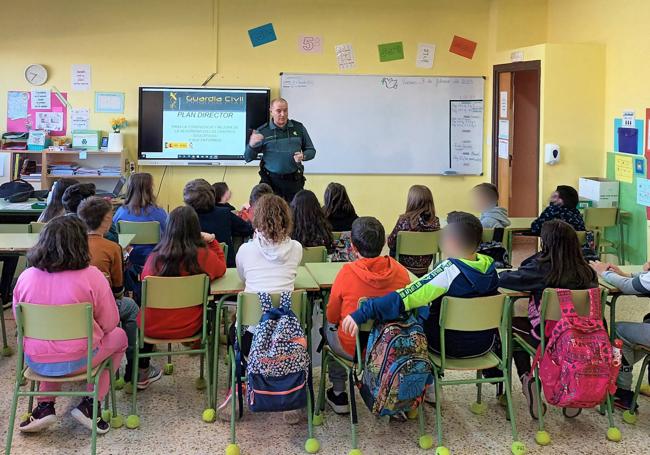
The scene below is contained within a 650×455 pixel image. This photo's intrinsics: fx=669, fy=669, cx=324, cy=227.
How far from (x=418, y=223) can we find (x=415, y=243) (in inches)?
6.3

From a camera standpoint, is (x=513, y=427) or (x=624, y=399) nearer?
(x=513, y=427)

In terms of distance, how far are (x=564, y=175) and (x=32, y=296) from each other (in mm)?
5534

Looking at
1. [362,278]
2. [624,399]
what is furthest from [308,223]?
[624,399]

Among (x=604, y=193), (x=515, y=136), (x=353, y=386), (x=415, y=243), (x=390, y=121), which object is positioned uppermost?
(x=390, y=121)

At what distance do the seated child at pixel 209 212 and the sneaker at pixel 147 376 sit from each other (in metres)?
1.00

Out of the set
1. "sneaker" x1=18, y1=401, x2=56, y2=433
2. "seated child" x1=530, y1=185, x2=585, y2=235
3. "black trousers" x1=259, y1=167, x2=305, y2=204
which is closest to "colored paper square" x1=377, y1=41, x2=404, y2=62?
"black trousers" x1=259, y1=167, x2=305, y2=204

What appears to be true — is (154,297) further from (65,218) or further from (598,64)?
(598,64)

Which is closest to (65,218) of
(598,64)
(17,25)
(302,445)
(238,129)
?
(302,445)

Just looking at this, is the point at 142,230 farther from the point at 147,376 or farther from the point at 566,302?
the point at 566,302

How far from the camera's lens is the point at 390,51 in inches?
297

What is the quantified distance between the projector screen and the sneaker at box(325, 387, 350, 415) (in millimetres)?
4438

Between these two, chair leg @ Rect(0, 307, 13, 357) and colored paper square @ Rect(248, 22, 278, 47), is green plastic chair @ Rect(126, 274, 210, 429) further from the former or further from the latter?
colored paper square @ Rect(248, 22, 278, 47)

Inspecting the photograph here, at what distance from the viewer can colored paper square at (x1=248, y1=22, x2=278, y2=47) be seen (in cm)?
735

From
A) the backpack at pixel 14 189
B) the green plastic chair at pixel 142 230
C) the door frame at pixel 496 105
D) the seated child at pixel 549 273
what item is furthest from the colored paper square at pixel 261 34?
the seated child at pixel 549 273
